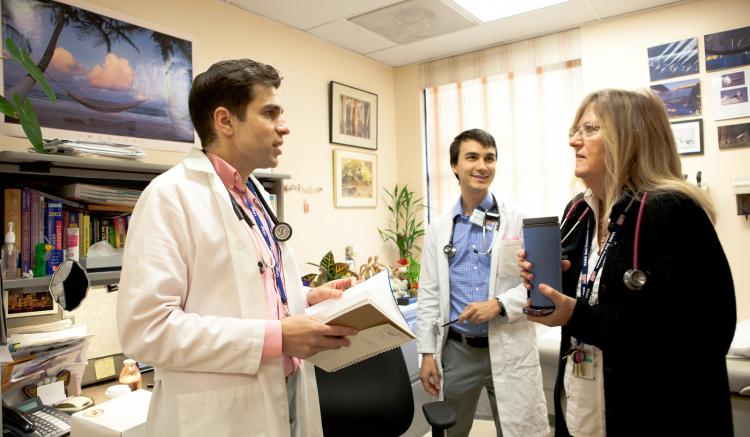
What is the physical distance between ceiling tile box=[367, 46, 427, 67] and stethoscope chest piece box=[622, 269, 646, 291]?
3240mm

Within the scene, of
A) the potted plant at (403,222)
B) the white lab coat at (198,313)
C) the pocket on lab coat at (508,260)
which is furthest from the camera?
the potted plant at (403,222)

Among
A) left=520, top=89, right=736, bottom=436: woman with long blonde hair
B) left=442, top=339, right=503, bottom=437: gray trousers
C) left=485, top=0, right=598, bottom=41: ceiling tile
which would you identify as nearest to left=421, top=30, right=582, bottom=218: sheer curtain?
left=485, top=0, right=598, bottom=41: ceiling tile

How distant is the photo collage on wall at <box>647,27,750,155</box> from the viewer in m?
3.12

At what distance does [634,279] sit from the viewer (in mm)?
1178

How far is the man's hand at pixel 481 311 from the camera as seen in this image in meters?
1.94

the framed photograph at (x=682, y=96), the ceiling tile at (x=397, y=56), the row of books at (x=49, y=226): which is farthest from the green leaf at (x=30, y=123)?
the framed photograph at (x=682, y=96)

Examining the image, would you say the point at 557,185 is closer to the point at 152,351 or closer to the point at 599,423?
the point at 599,423

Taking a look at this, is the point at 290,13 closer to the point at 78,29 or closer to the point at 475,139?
the point at 78,29

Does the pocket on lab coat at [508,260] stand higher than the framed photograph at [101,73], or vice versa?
the framed photograph at [101,73]

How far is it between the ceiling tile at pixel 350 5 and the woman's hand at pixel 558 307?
8.24ft

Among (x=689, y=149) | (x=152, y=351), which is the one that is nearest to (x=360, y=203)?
(x=689, y=149)

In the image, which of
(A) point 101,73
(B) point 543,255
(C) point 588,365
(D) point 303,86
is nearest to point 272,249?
(B) point 543,255

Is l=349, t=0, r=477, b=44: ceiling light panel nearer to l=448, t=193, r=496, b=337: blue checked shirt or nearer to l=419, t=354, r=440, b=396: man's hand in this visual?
l=448, t=193, r=496, b=337: blue checked shirt

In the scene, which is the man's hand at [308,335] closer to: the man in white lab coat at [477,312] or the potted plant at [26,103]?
the man in white lab coat at [477,312]
